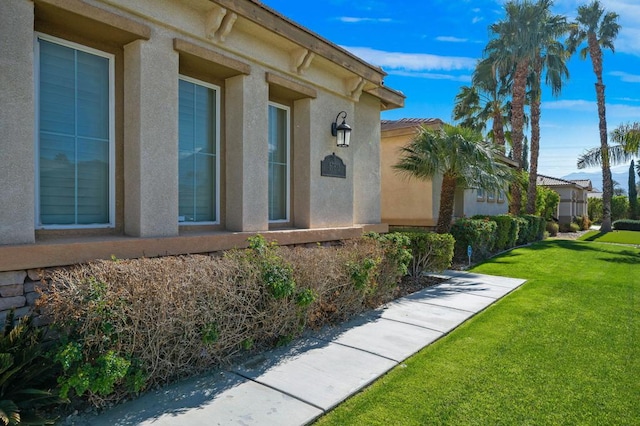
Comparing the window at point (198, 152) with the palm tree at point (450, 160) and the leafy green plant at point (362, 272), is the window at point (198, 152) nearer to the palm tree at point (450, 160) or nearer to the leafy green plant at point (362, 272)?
the leafy green plant at point (362, 272)

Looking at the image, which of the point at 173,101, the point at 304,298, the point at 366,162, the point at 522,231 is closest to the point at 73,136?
the point at 173,101

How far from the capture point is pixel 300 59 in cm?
753

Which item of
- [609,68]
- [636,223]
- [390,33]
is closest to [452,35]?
[390,33]

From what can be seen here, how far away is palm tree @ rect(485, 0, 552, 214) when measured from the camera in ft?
70.1

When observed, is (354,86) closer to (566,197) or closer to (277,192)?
(277,192)

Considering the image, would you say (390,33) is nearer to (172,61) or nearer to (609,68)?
(172,61)

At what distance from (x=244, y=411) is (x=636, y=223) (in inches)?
1795

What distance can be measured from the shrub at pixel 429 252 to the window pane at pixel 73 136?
23.5 feet

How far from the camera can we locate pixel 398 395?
4.21 metres

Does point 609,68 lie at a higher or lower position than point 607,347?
higher

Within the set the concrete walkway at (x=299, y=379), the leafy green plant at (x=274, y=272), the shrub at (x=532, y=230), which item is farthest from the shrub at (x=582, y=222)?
the leafy green plant at (x=274, y=272)

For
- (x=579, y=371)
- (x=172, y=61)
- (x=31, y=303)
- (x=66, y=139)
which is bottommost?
(x=579, y=371)

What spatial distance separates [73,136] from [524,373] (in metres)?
6.30

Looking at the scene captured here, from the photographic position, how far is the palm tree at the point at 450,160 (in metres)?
12.0
